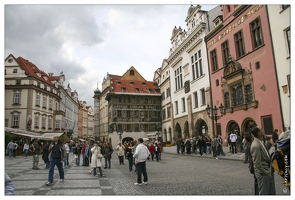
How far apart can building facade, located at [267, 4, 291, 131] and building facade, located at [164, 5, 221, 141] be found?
9.38 meters

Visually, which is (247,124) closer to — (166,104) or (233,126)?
(233,126)

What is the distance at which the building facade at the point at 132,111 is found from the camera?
46750 mm

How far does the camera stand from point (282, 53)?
56.6 feet

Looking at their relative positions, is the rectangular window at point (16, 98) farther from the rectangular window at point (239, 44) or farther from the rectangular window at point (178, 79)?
the rectangular window at point (239, 44)

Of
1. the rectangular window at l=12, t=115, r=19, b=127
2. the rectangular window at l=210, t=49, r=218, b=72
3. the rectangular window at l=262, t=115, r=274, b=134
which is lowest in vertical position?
the rectangular window at l=262, t=115, r=274, b=134

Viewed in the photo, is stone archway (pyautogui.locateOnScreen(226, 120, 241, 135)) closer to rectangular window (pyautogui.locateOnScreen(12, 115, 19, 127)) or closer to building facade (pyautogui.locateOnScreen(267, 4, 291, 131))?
building facade (pyautogui.locateOnScreen(267, 4, 291, 131))

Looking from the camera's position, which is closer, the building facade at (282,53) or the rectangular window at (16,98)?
the building facade at (282,53)

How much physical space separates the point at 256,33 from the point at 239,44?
2.55m

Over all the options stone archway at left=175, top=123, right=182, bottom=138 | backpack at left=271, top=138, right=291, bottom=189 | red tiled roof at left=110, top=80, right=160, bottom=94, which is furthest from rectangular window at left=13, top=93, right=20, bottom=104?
backpack at left=271, top=138, right=291, bottom=189

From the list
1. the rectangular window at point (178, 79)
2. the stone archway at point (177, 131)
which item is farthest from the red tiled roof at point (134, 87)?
the stone archway at point (177, 131)

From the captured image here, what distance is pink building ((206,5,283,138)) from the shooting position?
62.2ft

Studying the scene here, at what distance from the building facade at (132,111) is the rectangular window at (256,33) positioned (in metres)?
28.4
